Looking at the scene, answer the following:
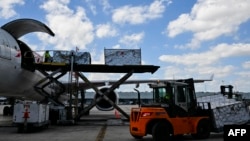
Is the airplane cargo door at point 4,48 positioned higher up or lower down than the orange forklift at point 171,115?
higher up

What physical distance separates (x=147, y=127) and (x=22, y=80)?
7.56 m

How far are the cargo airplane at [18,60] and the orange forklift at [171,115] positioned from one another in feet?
18.9

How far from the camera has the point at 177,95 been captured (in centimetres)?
1102

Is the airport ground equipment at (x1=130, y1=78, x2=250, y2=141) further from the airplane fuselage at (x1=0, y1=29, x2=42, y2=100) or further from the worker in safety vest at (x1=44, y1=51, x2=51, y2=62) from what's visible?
the worker in safety vest at (x1=44, y1=51, x2=51, y2=62)

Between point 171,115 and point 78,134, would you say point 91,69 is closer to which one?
point 78,134

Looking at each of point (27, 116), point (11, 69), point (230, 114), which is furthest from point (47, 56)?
point (230, 114)

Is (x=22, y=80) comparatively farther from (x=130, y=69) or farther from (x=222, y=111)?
(x=222, y=111)

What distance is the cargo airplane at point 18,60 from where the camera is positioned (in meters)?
13.6

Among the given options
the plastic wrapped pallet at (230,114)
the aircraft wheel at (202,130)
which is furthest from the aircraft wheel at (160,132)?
the plastic wrapped pallet at (230,114)

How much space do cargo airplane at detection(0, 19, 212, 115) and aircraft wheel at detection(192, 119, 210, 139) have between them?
25.1ft

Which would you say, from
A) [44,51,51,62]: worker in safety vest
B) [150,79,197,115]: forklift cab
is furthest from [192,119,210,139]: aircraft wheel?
[44,51,51,62]: worker in safety vest

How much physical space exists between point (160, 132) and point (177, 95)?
1478 mm

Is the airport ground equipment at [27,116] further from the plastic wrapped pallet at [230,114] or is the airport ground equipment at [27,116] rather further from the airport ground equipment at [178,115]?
the plastic wrapped pallet at [230,114]

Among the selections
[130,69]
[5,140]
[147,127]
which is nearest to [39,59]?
[130,69]
